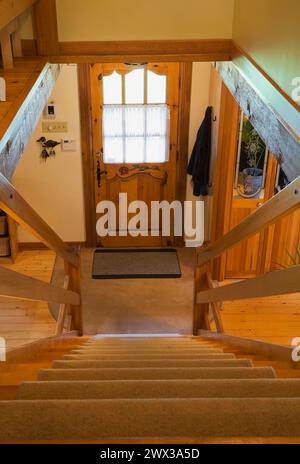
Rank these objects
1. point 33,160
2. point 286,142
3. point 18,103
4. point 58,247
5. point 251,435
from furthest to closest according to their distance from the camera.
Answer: point 33,160 < point 58,247 < point 18,103 < point 286,142 < point 251,435

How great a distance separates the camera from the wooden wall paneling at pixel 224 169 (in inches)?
168

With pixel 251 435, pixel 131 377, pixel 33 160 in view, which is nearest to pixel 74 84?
pixel 33 160

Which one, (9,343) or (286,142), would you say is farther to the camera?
(9,343)

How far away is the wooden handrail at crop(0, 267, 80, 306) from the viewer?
1.50 m

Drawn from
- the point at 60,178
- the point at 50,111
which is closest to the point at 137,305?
the point at 60,178

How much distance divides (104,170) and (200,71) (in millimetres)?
1498

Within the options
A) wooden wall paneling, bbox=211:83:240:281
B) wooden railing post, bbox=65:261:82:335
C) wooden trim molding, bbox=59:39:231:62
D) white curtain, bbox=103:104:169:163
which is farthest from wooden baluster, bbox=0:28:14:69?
white curtain, bbox=103:104:169:163

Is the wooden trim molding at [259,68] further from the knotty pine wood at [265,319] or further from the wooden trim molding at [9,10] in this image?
the knotty pine wood at [265,319]

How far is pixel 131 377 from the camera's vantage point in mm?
1391

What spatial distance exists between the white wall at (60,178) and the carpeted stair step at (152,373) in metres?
3.85

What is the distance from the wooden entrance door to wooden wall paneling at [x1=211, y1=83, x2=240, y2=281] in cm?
80

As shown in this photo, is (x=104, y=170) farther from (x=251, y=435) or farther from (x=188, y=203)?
(x=251, y=435)

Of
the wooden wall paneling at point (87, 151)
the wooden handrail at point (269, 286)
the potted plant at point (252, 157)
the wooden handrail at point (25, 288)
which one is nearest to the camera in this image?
the wooden handrail at point (269, 286)

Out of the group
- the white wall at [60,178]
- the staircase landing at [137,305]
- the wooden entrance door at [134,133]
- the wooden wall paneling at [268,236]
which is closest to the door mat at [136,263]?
the staircase landing at [137,305]
